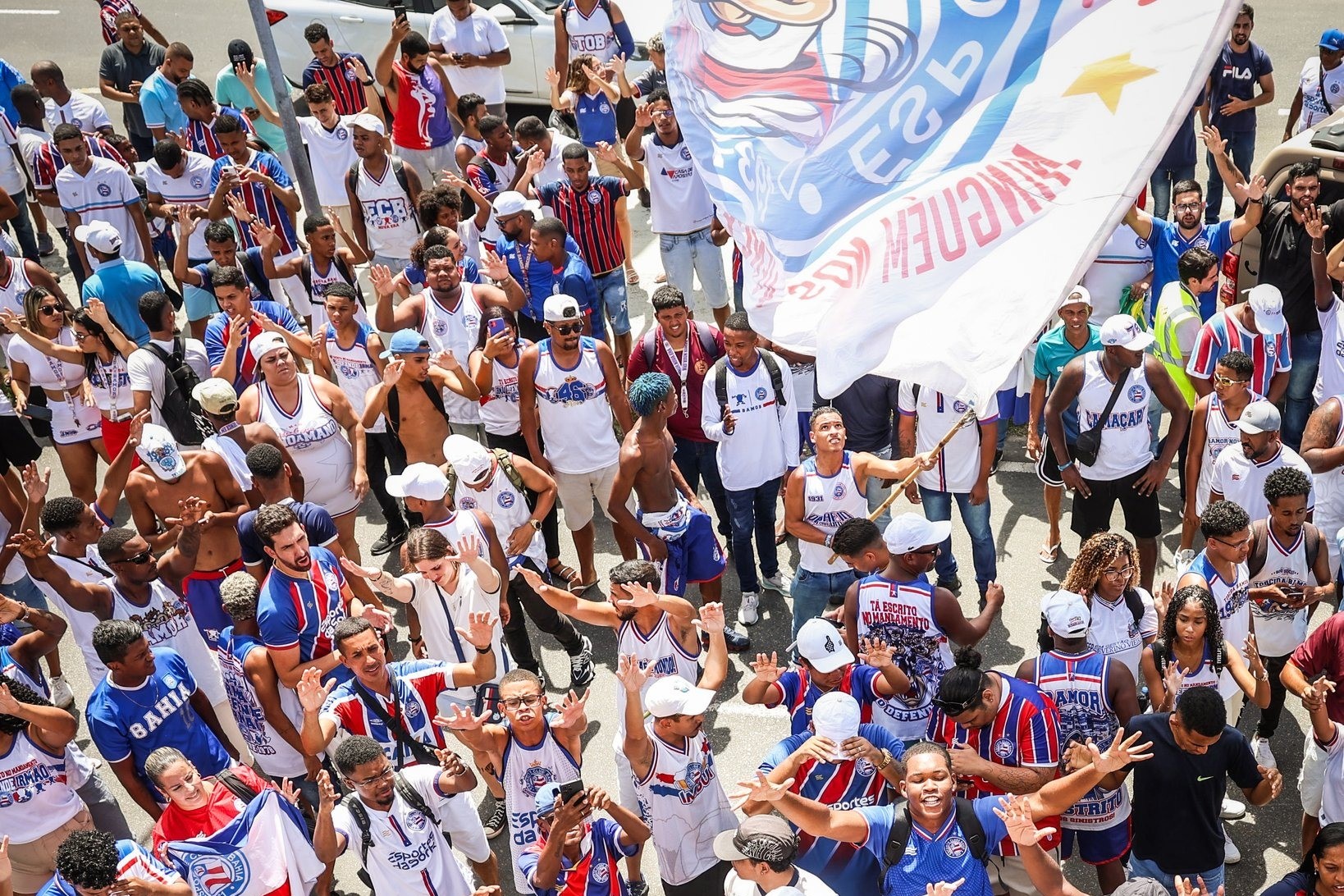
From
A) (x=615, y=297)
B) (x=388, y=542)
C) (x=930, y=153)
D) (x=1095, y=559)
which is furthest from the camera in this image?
(x=615, y=297)

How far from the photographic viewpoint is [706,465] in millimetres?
9266

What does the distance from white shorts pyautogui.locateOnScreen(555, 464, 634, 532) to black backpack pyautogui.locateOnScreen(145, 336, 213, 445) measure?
239 cm

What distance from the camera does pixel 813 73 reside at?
565 cm

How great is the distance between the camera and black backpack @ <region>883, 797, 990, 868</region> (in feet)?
18.1

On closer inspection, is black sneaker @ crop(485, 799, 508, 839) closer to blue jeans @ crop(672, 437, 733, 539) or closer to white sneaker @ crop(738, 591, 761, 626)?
white sneaker @ crop(738, 591, 761, 626)

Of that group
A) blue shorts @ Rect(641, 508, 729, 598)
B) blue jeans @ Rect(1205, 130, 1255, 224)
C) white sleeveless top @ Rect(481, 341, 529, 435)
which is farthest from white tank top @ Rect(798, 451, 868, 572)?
blue jeans @ Rect(1205, 130, 1255, 224)

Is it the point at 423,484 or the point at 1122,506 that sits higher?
the point at 423,484

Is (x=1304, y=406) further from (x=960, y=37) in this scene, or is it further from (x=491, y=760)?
(x=491, y=760)

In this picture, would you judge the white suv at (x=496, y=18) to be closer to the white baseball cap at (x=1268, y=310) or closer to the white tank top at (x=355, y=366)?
the white tank top at (x=355, y=366)

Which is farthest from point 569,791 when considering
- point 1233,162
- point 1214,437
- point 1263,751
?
point 1233,162

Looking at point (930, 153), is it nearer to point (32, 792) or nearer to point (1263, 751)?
point (1263, 751)

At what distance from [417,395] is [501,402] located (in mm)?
601

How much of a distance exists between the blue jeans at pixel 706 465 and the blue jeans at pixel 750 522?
228mm

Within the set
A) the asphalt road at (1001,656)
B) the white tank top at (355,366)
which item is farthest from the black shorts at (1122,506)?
the white tank top at (355,366)
